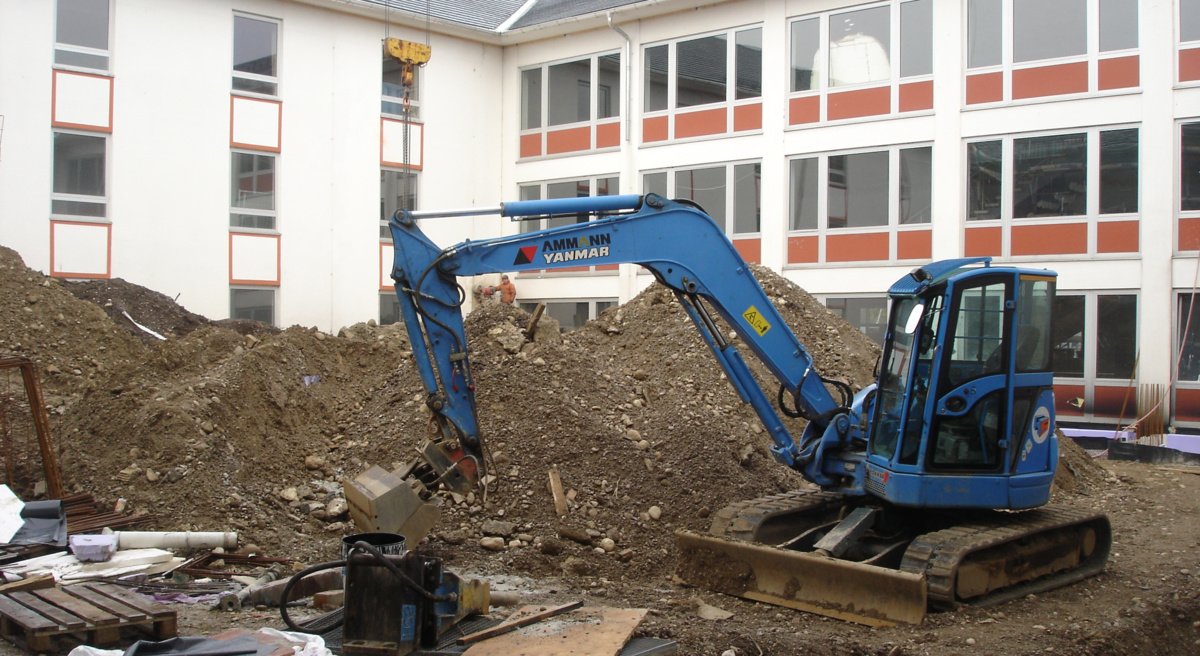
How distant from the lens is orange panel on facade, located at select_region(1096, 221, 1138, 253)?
18688 millimetres

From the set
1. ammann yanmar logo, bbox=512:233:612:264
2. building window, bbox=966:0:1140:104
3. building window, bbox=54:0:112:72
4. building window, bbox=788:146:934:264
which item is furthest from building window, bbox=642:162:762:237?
ammann yanmar logo, bbox=512:233:612:264

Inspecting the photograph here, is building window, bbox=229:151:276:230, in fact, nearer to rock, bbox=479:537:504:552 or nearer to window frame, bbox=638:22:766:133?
window frame, bbox=638:22:766:133

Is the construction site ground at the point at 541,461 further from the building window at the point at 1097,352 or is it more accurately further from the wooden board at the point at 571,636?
the building window at the point at 1097,352

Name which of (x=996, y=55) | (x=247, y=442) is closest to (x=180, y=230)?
(x=247, y=442)

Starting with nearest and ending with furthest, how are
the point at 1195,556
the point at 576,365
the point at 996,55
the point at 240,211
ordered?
the point at 1195,556 → the point at 576,365 → the point at 996,55 → the point at 240,211

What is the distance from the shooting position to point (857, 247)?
836 inches

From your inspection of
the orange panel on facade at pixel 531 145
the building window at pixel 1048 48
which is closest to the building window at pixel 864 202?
the building window at pixel 1048 48

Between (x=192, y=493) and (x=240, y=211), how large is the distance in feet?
42.7

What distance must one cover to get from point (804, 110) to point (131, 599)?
58.6 ft

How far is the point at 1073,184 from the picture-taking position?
19.2 meters

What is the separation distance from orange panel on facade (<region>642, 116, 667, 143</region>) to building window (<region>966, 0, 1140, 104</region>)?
675cm

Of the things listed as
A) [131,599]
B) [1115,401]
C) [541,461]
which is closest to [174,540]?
[131,599]

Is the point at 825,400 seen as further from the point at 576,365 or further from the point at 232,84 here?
the point at 232,84

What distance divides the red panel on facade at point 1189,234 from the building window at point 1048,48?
2.47m
